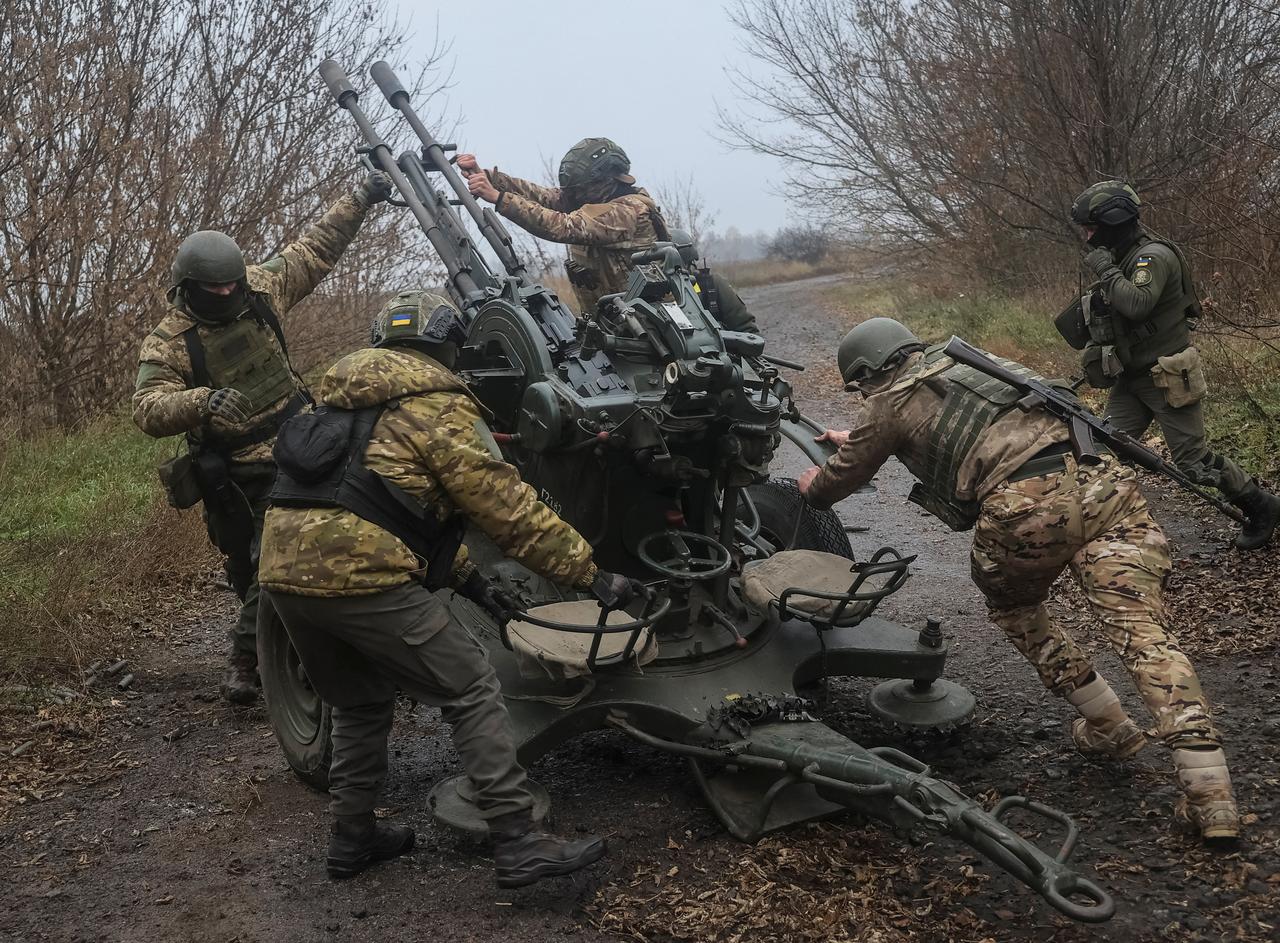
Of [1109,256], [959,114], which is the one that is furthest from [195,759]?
[959,114]

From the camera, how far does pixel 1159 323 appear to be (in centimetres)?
608

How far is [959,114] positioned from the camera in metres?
13.8

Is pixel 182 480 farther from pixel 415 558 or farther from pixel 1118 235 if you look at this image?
pixel 1118 235

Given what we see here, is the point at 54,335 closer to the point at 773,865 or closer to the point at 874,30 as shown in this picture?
the point at 773,865

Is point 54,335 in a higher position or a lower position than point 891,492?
higher

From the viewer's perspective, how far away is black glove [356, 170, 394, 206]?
6.02 meters

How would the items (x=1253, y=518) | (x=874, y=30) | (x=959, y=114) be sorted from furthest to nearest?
1. (x=874, y=30)
2. (x=959, y=114)
3. (x=1253, y=518)

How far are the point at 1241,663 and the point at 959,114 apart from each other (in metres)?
10.2

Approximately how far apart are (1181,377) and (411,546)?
13.7 feet

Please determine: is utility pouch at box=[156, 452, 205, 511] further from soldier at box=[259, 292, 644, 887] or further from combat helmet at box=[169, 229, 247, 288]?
soldier at box=[259, 292, 644, 887]

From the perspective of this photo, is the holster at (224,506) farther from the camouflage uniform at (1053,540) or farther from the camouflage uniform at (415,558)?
the camouflage uniform at (1053,540)

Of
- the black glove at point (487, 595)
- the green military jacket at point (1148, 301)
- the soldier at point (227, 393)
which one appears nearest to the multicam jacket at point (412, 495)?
the black glove at point (487, 595)

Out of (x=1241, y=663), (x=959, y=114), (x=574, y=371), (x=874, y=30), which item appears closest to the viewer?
(x=574, y=371)

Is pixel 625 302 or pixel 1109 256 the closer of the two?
pixel 625 302
